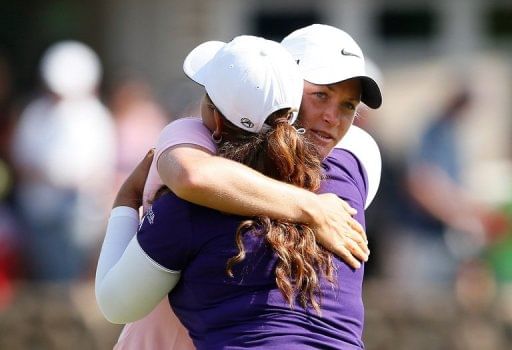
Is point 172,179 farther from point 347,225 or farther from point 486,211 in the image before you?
point 486,211

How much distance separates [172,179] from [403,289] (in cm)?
614

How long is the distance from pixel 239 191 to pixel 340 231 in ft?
1.17

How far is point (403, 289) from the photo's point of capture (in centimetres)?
1009

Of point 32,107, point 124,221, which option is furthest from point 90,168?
point 124,221

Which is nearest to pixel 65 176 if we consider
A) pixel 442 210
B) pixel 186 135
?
pixel 442 210

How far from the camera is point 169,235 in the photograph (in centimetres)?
414

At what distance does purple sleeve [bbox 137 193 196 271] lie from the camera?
413 centimetres

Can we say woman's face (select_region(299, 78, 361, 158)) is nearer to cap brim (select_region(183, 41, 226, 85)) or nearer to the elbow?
cap brim (select_region(183, 41, 226, 85))

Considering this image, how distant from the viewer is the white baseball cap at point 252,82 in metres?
4.09

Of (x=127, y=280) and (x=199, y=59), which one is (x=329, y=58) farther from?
(x=127, y=280)

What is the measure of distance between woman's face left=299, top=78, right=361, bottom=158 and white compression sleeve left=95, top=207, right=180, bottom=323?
63cm

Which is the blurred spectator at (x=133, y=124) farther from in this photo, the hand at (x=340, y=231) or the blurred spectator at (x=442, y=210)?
the hand at (x=340, y=231)

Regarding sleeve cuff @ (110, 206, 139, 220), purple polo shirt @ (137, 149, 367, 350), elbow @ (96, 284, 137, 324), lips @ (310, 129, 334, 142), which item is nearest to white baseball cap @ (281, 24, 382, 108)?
lips @ (310, 129, 334, 142)

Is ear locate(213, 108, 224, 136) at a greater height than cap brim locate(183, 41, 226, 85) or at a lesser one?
lesser
